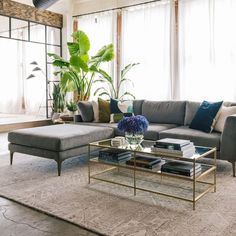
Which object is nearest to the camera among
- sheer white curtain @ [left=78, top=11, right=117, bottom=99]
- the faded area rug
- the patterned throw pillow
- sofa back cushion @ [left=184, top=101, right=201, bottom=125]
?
the faded area rug

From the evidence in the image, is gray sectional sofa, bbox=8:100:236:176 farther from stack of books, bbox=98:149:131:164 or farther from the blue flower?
the blue flower

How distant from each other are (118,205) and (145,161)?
0.46 meters

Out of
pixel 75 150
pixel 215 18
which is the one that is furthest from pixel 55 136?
pixel 215 18

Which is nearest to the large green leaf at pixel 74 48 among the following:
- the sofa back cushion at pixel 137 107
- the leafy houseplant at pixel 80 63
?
the leafy houseplant at pixel 80 63

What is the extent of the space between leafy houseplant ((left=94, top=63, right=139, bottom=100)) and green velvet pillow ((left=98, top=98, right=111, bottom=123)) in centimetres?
121

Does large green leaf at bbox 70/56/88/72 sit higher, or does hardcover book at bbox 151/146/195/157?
large green leaf at bbox 70/56/88/72

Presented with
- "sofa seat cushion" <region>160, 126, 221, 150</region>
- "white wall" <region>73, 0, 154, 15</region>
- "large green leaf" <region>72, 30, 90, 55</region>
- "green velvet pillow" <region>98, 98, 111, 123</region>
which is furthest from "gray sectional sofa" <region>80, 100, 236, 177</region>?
"white wall" <region>73, 0, 154, 15</region>

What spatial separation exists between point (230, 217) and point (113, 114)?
2.54m

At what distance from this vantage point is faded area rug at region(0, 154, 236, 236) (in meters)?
2.01

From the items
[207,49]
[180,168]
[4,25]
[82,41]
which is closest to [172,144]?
[180,168]

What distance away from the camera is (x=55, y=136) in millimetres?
3238

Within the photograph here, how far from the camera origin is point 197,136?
3346 millimetres

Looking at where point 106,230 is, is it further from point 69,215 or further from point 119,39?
point 119,39

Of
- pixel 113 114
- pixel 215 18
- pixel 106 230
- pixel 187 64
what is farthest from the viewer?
pixel 187 64
